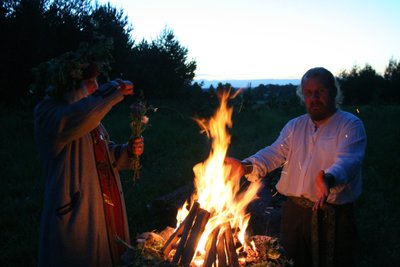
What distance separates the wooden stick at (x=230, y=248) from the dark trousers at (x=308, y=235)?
0.71 metres

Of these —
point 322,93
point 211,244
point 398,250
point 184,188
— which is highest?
point 322,93

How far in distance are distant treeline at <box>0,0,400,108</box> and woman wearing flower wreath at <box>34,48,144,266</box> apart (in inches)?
292

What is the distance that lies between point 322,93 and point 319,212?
1.02 metres

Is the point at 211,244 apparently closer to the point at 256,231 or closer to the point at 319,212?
the point at 319,212

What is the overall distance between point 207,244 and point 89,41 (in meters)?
8.42

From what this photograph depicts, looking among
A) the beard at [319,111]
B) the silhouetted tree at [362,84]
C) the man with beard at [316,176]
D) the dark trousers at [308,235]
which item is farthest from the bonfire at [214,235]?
the silhouetted tree at [362,84]

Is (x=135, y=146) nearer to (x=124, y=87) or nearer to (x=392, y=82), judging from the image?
(x=124, y=87)

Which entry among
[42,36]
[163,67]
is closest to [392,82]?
[163,67]

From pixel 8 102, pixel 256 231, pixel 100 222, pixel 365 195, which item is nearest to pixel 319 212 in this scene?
pixel 100 222

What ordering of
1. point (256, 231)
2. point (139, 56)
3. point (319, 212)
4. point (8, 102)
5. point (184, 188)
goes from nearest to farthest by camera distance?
point (319, 212) < point (256, 231) < point (184, 188) < point (8, 102) < point (139, 56)

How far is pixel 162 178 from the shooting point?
8.88m

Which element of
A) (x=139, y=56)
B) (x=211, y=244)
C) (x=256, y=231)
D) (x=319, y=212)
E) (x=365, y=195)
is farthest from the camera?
(x=139, y=56)

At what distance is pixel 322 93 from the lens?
3.44m

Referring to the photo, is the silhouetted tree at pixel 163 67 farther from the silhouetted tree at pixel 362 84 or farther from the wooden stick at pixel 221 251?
the wooden stick at pixel 221 251
